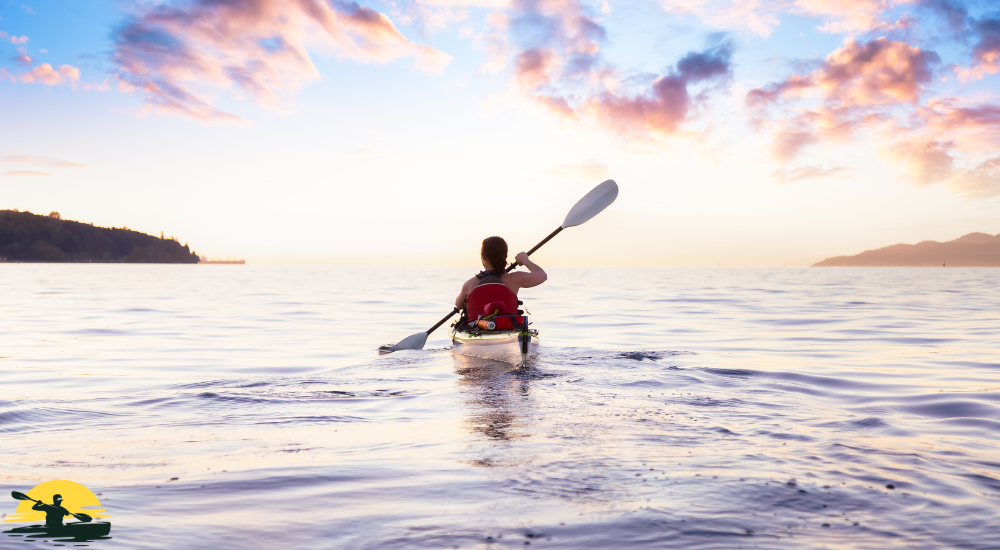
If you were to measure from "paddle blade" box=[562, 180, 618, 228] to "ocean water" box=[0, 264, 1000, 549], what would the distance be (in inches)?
122

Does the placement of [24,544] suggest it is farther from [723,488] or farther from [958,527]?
[958,527]

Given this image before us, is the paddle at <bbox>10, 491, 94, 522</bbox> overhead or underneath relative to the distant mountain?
underneath

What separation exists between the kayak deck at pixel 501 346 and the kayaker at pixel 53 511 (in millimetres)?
5588

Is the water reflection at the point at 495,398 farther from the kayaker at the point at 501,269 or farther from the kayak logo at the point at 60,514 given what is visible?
the kayak logo at the point at 60,514

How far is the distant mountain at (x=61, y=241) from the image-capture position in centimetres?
16988

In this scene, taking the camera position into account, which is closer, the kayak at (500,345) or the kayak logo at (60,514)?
the kayak logo at (60,514)

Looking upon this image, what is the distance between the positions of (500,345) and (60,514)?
230 inches

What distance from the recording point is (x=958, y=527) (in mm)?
2961

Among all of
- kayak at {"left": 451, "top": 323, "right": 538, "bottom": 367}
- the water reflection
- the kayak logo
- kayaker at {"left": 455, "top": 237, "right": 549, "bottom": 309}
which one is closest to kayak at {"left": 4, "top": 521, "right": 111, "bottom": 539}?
the kayak logo

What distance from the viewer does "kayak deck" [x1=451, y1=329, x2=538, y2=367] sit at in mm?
8219

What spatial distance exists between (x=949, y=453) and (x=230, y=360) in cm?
1014

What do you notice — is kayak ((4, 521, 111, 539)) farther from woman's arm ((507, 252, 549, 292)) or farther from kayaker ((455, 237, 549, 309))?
woman's arm ((507, 252, 549, 292))

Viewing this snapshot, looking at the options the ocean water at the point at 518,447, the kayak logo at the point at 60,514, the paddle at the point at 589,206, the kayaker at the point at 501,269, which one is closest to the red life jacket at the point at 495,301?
the kayaker at the point at 501,269

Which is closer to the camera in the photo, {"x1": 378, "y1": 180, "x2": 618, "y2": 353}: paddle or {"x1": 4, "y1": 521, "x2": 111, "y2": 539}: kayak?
{"x1": 4, "y1": 521, "x2": 111, "y2": 539}: kayak
